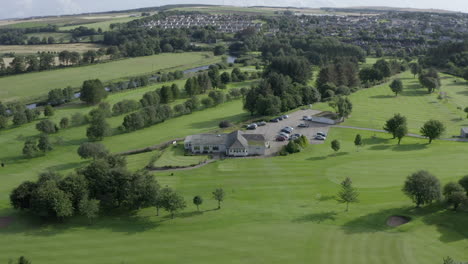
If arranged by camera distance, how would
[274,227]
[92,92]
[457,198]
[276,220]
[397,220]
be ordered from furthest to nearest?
[92,92]
[457,198]
[276,220]
[397,220]
[274,227]

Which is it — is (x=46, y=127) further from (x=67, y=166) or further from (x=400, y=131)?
(x=400, y=131)

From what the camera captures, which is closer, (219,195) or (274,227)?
(274,227)

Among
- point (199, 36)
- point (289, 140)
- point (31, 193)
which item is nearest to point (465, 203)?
point (289, 140)

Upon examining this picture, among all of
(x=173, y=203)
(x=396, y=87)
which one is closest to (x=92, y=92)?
(x=173, y=203)

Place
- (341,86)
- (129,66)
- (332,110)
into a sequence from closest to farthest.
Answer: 1. (332,110)
2. (341,86)
3. (129,66)

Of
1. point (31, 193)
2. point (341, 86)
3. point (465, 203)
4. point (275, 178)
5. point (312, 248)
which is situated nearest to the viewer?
point (312, 248)

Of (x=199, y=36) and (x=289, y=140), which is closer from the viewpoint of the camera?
(x=289, y=140)

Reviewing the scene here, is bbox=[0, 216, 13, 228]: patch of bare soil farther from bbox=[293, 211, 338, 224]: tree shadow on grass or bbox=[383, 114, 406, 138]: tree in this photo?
bbox=[383, 114, 406, 138]: tree

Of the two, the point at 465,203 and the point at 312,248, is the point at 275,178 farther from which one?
the point at 465,203
